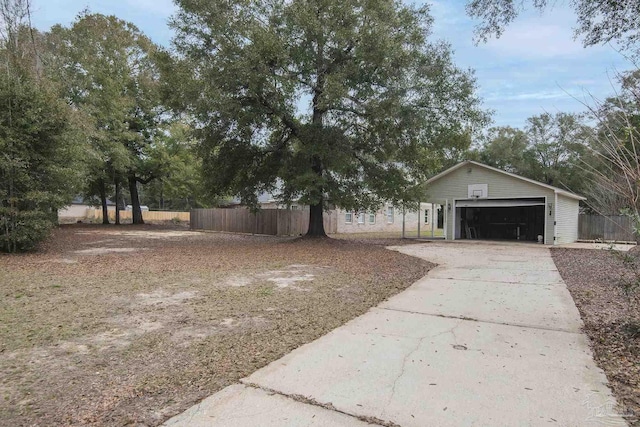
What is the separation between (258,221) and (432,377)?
2095cm

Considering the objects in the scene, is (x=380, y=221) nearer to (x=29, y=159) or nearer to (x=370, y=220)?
(x=370, y=220)

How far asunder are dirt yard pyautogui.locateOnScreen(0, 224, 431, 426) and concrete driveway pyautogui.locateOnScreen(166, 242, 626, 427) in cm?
38

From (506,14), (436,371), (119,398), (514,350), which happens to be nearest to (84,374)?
(119,398)

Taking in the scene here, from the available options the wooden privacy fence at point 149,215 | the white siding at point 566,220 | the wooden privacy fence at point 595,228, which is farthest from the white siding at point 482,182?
the wooden privacy fence at point 149,215

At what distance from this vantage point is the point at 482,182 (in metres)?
20.2

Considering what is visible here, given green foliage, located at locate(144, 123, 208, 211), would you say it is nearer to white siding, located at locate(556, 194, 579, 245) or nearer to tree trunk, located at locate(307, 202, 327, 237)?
tree trunk, located at locate(307, 202, 327, 237)

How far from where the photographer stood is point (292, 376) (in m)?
3.38

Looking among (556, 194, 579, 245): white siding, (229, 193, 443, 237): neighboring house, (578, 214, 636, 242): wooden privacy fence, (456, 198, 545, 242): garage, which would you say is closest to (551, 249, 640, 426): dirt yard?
(556, 194, 579, 245): white siding

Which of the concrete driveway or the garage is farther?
the garage

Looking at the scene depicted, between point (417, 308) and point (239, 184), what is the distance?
12.4 metres

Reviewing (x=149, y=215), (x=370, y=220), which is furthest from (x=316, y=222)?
(x=149, y=215)

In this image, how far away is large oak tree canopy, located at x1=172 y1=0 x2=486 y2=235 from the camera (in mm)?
12438

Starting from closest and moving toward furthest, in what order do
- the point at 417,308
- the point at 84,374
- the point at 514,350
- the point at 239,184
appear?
1. the point at 84,374
2. the point at 514,350
3. the point at 417,308
4. the point at 239,184

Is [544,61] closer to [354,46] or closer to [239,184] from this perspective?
[354,46]
